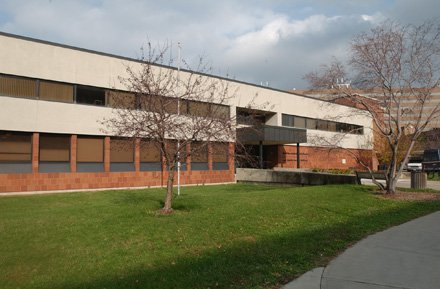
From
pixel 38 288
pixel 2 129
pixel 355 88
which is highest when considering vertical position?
pixel 355 88

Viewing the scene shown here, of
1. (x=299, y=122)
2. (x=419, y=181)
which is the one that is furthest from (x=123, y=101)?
(x=299, y=122)

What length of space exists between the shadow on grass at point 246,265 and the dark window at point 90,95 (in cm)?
1941

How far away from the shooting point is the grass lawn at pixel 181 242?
6.31 meters

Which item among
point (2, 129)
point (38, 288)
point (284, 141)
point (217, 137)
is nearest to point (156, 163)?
point (2, 129)

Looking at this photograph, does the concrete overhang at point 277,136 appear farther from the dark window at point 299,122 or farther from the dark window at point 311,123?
the dark window at point 311,123

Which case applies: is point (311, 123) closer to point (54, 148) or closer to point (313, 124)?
point (313, 124)

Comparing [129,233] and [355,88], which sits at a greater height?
[355,88]

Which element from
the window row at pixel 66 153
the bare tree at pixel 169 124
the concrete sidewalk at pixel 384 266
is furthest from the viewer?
the window row at pixel 66 153

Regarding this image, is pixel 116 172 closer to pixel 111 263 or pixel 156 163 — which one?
pixel 156 163

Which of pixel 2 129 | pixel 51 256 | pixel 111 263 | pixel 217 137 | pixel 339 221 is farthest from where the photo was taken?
pixel 2 129

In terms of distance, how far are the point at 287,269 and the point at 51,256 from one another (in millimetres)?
4395

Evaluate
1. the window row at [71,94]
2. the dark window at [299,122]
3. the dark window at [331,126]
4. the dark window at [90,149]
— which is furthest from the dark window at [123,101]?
the dark window at [331,126]

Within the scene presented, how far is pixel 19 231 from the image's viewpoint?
10195mm

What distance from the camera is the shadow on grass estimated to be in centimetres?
594
